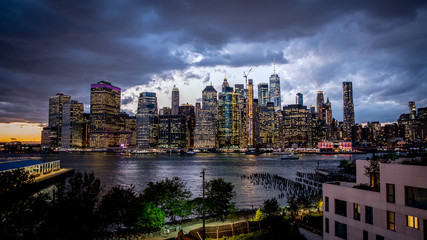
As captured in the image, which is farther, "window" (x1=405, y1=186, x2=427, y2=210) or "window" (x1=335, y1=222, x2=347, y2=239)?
"window" (x1=335, y1=222, x2=347, y2=239)

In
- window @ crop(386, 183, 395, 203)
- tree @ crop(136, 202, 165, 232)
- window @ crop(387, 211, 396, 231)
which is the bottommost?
tree @ crop(136, 202, 165, 232)

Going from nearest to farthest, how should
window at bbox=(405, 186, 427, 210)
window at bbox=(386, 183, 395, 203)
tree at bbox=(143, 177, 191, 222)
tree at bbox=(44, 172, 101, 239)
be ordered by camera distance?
window at bbox=(405, 186, 427, 210), tree at bbox=(44, 172, 101, 239), window at bbox=(386, 183, 395, 203), tree at bbox=(143, 177, 191, 222)

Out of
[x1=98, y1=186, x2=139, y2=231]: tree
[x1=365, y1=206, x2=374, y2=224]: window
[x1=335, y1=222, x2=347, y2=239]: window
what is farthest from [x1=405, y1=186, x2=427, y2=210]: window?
[x1=98, y1=186, x2=139, y2=231]: tree

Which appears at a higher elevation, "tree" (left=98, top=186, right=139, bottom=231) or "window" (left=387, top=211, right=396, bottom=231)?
"window" (left=387, top=211, right=396, bottom=231)

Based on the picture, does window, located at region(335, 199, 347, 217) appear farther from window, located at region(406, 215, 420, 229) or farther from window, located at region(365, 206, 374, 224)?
window, located at region(406, 215, 420, 229)

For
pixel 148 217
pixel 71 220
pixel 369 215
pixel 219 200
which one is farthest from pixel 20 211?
pixel 369 215

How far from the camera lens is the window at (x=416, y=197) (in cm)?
2214

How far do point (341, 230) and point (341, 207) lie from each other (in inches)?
84.8

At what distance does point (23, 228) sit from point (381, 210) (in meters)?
30.3

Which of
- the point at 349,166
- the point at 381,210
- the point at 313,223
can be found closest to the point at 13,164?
the point at 313,223

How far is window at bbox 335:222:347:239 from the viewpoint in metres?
28.3

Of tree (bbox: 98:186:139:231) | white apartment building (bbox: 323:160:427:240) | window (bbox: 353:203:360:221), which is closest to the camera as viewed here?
white apartment building (bbox: 323:160:427:240)

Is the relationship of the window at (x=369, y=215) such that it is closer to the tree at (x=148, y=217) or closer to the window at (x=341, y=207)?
the window at (x=341, y=207)

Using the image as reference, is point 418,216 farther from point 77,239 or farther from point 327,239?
point 77,239
